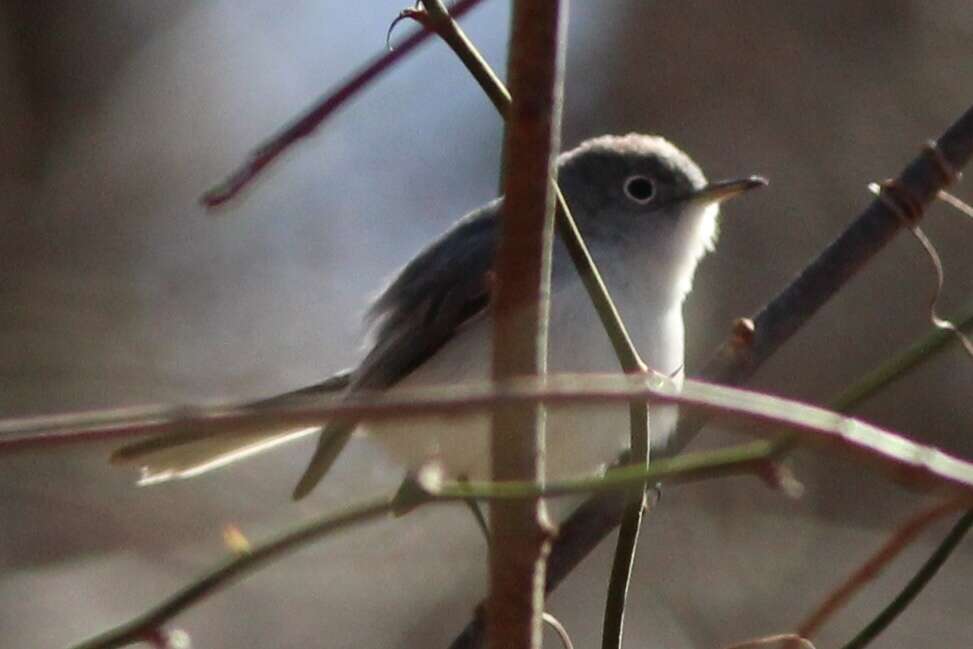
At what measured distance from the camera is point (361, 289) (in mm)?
4484

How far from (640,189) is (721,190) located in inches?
7.7

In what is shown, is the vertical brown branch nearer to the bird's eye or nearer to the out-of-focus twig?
the out-of-focus twig

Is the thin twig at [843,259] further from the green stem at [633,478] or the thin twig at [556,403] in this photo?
the thin twig at [556,403]

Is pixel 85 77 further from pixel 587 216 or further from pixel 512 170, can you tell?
pixel 512 170

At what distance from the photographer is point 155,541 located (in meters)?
3.83

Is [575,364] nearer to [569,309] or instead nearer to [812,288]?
[569,309]

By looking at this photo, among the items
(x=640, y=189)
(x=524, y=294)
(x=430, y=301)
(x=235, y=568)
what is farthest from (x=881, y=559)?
(x=640, y=189)

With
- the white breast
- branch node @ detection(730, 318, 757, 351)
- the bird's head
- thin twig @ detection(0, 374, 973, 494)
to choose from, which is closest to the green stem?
thin twig @ detection(0, 374, 973, 494)

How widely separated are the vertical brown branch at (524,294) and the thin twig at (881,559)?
0.67 ft

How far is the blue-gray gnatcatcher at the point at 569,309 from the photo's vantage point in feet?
7.71

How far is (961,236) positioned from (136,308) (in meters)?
2.50

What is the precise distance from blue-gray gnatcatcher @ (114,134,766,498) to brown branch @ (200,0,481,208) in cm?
100

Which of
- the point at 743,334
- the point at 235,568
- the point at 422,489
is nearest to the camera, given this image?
the point at 422,489

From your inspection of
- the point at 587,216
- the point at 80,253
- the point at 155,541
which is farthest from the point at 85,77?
the point at 587,216
